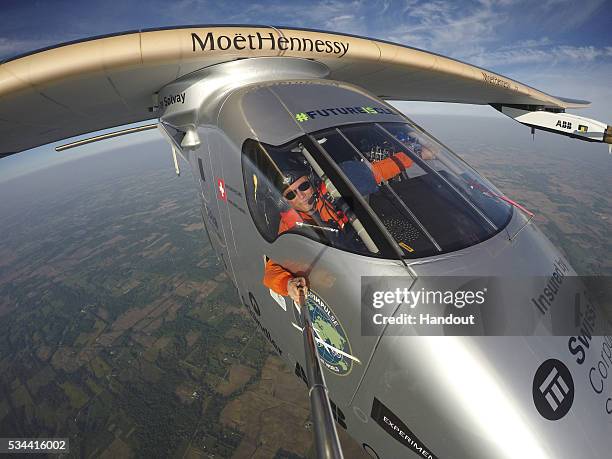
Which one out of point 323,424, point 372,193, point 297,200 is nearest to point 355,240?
point 372,193

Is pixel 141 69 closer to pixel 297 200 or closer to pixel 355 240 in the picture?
pixel 297 200

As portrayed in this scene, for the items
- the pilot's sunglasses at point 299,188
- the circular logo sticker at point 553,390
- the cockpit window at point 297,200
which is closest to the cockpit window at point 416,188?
the cockpit window at point 297,200

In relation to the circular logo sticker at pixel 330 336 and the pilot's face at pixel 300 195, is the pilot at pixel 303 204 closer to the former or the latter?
the pilot's face at pixel 300 195

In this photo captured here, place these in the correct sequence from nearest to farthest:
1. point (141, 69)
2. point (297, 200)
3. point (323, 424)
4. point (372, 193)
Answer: point (323, 424)
point (372, 193)
point (297, 200)
point (141, 69)

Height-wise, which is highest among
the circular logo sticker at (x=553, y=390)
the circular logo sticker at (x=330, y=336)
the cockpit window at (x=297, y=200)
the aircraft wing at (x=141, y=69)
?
the aircraft wing at (x=141, y=69)

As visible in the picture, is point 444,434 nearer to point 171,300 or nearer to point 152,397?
point 152,397

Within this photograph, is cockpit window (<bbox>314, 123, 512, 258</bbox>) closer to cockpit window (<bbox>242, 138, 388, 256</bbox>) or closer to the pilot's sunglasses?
cockpit window (<bbox>242, 138, 388, 256</bbox>)
